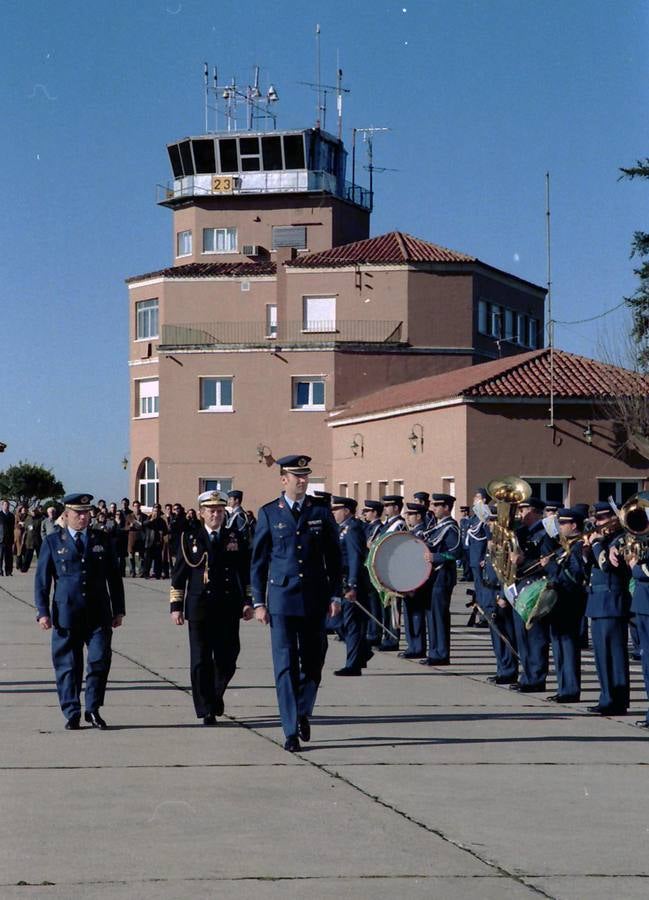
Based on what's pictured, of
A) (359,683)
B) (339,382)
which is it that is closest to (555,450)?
(339,382)

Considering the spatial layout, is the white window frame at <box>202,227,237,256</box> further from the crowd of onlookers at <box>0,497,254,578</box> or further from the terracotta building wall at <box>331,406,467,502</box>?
the crowd of onlookers at <box>0,497,254,578</box>

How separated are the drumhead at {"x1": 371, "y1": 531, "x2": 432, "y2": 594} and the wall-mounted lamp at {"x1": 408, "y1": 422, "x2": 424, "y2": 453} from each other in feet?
104

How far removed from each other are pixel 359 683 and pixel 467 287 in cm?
5266

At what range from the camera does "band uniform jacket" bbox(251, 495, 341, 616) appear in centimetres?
1174

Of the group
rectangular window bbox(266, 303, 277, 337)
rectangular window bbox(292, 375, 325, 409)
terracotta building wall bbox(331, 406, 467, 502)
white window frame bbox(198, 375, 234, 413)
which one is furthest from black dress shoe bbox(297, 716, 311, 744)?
rectangular window bbox(266, 303, 277, 337)

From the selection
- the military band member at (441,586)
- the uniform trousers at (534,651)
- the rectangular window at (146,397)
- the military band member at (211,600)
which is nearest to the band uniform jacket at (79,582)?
the military band member at (211,600)

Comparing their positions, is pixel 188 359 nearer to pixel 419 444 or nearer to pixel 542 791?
pixel 419 444

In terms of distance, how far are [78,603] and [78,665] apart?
0.47 meters

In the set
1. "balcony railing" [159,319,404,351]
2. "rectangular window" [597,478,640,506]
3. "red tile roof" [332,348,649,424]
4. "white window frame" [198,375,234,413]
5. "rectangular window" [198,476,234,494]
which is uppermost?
"balcony railing" [159,319,404,351]

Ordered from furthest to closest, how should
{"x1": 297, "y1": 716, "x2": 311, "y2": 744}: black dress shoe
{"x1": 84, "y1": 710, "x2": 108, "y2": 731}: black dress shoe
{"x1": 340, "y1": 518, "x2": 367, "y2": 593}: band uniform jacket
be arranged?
{"x1": 340, "y1": 518, "x2": 367, "y2": 593}: band uniform jacket → {"x1": 84, "y1": 710, "x2": 108, "y2": 731}: black dress shoe → {"x1": 297, "y1": 716, "x2": 311, "y2": 744}: black dress shoe

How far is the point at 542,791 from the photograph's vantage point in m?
9.52

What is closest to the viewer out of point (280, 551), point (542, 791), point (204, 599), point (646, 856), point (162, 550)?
point (646, 856)

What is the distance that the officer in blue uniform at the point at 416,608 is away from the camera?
1859 cm

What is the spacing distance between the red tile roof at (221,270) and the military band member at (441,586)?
53919 millimetres
